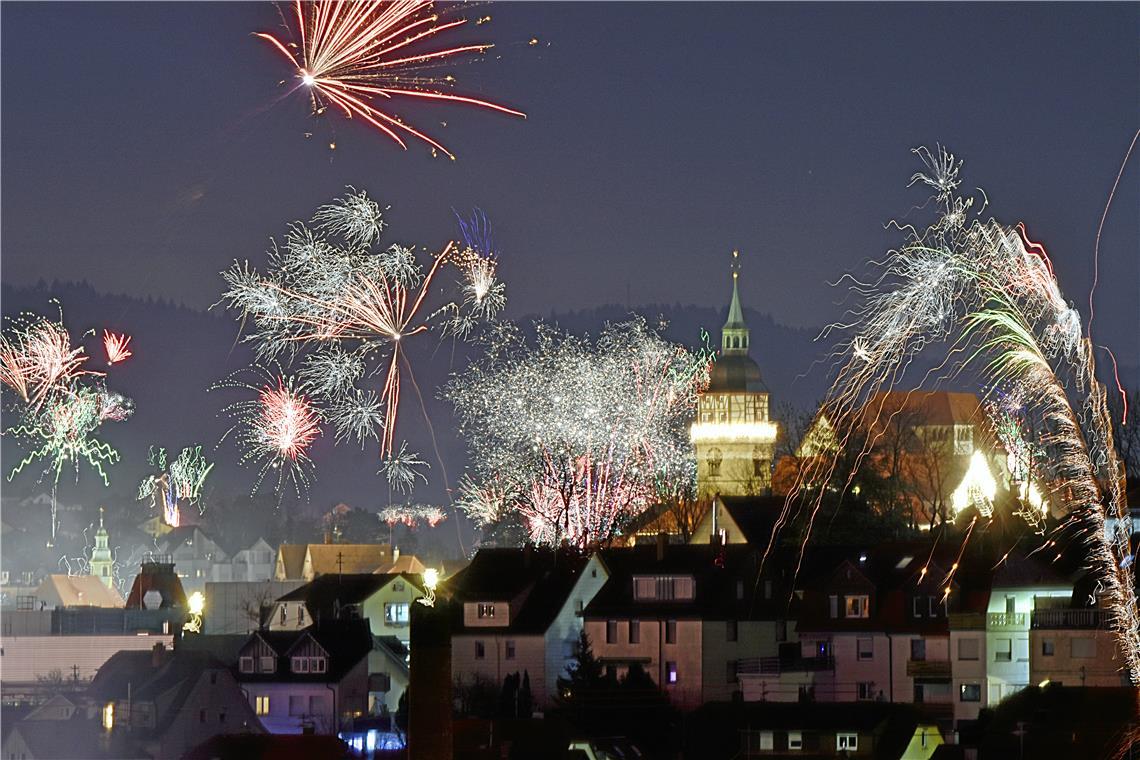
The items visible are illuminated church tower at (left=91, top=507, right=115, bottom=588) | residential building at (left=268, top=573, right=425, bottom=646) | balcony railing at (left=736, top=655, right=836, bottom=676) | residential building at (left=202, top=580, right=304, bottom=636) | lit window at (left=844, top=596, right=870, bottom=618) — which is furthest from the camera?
illuminated church tower at (left=91, top=507, right=115, bottom=588)

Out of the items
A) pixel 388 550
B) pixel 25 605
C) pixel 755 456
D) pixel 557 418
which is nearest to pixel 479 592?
pixel 557 418

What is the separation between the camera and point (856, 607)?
70.5 m

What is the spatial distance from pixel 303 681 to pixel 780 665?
15495 mm

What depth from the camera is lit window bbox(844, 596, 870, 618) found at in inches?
2766

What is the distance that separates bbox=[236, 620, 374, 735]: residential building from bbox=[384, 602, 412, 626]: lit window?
18412 mm

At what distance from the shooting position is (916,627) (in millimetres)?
68500

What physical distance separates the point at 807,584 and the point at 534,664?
32.6 ft

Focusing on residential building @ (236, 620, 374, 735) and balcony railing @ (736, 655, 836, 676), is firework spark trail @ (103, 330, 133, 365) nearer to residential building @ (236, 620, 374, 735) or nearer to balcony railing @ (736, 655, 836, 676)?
residential building @ (236, 620, 374, 735)

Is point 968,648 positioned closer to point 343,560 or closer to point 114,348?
point 114,348

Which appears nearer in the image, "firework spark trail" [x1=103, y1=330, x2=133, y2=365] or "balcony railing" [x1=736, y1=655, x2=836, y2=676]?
"balcony railing" [x1=736, y1=655, x2=836, y2=676]

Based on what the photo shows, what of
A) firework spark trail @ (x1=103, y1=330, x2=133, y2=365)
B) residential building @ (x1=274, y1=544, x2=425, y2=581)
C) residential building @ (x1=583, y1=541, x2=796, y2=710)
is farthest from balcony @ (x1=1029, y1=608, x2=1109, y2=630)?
residential building @ (x1=274, y1=544, x2=425, y2=581)

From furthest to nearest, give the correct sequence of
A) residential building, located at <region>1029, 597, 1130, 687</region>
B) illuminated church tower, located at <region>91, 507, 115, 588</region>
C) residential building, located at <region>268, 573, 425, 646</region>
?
illuminated church tower, located at <region>91, 507, 115, 588</region>, residential building, located at <region>268, 573, 425, 646</region>, residential building, located at <region>1029, 597, 1130, 687</region>

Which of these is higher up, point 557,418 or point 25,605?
point 557,418

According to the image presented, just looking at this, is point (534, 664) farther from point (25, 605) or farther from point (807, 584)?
point (25, 605)
